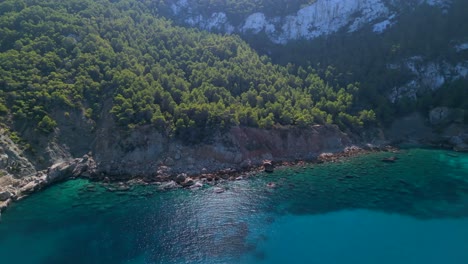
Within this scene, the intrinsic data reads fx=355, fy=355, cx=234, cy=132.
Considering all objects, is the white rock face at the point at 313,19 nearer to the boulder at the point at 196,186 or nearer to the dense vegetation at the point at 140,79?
the dense vegetation at the point at 140,79

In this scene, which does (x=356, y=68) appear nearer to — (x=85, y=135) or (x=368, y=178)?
(x=368, y=178)

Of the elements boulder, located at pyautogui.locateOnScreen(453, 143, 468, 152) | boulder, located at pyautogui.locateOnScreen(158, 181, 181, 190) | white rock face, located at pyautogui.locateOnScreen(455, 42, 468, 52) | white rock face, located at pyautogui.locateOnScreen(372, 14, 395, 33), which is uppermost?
white rock face, located at pyautogui.locateOnScreen(372, 14, 395, 33)

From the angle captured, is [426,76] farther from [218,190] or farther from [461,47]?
[218,190]

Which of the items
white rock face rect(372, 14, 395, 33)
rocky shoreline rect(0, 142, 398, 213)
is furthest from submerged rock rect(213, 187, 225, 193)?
white rock face rect(372, 14, 395, 33)

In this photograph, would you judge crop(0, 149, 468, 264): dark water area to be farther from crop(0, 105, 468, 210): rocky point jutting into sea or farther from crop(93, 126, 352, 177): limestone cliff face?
crop(93, 126, 352, 177): limestone cliff face

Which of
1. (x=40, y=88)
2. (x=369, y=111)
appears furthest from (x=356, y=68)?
(x=40, y=88)

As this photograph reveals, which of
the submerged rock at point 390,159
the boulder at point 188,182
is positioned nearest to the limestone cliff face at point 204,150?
Answer: the boulder at point 188,182

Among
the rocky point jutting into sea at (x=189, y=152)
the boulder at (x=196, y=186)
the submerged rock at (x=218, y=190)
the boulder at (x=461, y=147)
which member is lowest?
the submerged rock at (x=218, y=190)
